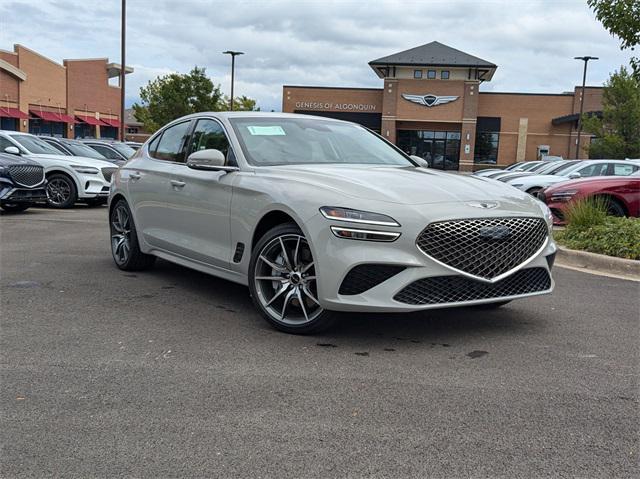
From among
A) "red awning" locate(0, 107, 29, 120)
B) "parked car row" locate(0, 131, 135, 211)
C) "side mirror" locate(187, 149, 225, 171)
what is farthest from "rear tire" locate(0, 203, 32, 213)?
"red awning" locate(0, 107, 29, 120)

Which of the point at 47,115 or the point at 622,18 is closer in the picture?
the point at 622,18

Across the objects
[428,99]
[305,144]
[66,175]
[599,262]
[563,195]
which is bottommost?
[599,262]

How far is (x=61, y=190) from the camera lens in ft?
47.8

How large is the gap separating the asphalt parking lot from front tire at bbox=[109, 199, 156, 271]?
102 cm

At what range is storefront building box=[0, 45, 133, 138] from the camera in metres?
48.5

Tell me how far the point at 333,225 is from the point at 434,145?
1979 inches

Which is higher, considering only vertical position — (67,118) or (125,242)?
(67,118)

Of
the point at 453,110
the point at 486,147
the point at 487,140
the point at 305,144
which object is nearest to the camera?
the point at 305,144

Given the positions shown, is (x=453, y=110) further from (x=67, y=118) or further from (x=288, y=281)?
(x=288, y=281)

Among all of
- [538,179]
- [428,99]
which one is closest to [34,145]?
[538,179]

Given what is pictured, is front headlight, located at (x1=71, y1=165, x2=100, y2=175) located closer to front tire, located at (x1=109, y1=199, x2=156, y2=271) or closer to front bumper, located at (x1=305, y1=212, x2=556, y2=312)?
front tire, located at (x1=109, y1=199, x2=156, y2=271)

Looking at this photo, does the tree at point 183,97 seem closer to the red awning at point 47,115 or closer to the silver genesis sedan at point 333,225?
the red awning at point 47,115

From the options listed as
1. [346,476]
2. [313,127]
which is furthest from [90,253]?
[346,476]

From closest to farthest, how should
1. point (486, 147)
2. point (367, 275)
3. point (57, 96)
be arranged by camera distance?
point (367, 275)
point (486, 147)
point (57, 96)
